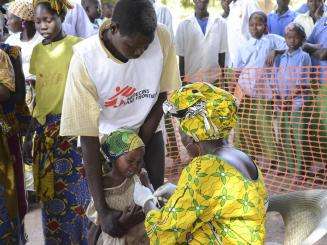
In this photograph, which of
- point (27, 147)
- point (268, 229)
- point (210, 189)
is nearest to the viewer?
point (210, 189)

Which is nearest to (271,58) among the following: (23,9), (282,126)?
(282,126)

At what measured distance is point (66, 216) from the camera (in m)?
4.00

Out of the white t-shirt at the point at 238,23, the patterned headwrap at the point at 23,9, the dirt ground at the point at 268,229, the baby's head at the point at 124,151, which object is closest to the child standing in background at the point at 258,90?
the white t-shirt at the point at 238,23

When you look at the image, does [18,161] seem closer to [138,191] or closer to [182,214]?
[138,191]

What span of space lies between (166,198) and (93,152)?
0.41m

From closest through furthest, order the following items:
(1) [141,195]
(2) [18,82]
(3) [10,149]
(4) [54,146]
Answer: (1) [141,195] → (2) [18,82] → (3) [10,149] → (4) [54,146]

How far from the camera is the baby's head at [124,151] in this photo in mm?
2816

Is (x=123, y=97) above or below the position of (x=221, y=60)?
above

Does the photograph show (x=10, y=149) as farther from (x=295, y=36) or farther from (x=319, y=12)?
(x=319, y=12)

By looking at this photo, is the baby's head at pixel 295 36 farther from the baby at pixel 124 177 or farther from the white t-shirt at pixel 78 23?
the baby at pixel 124 177

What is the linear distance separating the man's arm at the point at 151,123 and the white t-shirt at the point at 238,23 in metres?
4.61

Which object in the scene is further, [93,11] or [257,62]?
[93,11]

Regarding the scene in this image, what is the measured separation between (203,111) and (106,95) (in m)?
0.56

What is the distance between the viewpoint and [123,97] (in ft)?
9.31
